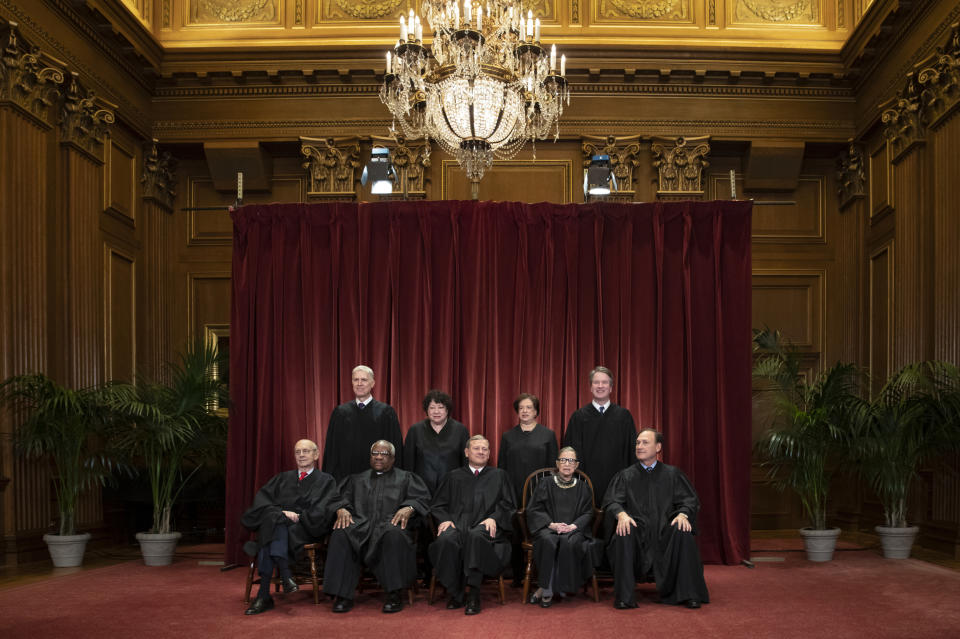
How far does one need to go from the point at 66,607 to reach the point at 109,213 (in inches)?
172

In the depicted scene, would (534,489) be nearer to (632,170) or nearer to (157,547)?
(157,547)

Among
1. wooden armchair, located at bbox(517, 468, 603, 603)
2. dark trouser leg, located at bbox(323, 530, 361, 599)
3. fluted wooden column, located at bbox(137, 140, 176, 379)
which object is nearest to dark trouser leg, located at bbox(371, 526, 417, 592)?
dark trouser leg, located at bbox(323, 530, 361, 599)

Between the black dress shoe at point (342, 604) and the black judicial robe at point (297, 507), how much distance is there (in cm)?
45

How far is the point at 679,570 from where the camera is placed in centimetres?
581

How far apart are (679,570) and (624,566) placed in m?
0.34

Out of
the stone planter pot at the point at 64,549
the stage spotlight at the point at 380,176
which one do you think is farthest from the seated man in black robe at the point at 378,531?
the stage spotlight at the point at 380,176

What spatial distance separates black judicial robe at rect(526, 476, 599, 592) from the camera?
19.2ft

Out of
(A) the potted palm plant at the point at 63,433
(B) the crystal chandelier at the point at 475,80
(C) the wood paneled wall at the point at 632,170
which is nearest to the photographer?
(B) the crystal chandelier at the point at 475,80

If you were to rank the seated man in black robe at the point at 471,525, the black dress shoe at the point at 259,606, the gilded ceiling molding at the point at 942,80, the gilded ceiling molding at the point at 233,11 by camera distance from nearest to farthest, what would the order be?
1. the black dress shoe at the point at 259,606
2. the seated man in black robe at the point at 471,525
3. the gilded ceiling molding at the point at 942,80
4. the gilded ceiling molding at the point at 233,11

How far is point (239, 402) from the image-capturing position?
7.28 metres

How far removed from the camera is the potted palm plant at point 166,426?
24.4 ft

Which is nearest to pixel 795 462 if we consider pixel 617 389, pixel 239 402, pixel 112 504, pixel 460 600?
pixel 617 389

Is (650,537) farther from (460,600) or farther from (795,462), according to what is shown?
(795,462)

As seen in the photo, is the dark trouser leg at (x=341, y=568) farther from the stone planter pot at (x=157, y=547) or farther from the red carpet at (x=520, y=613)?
the stone planter pot at (x=157, y=547)
